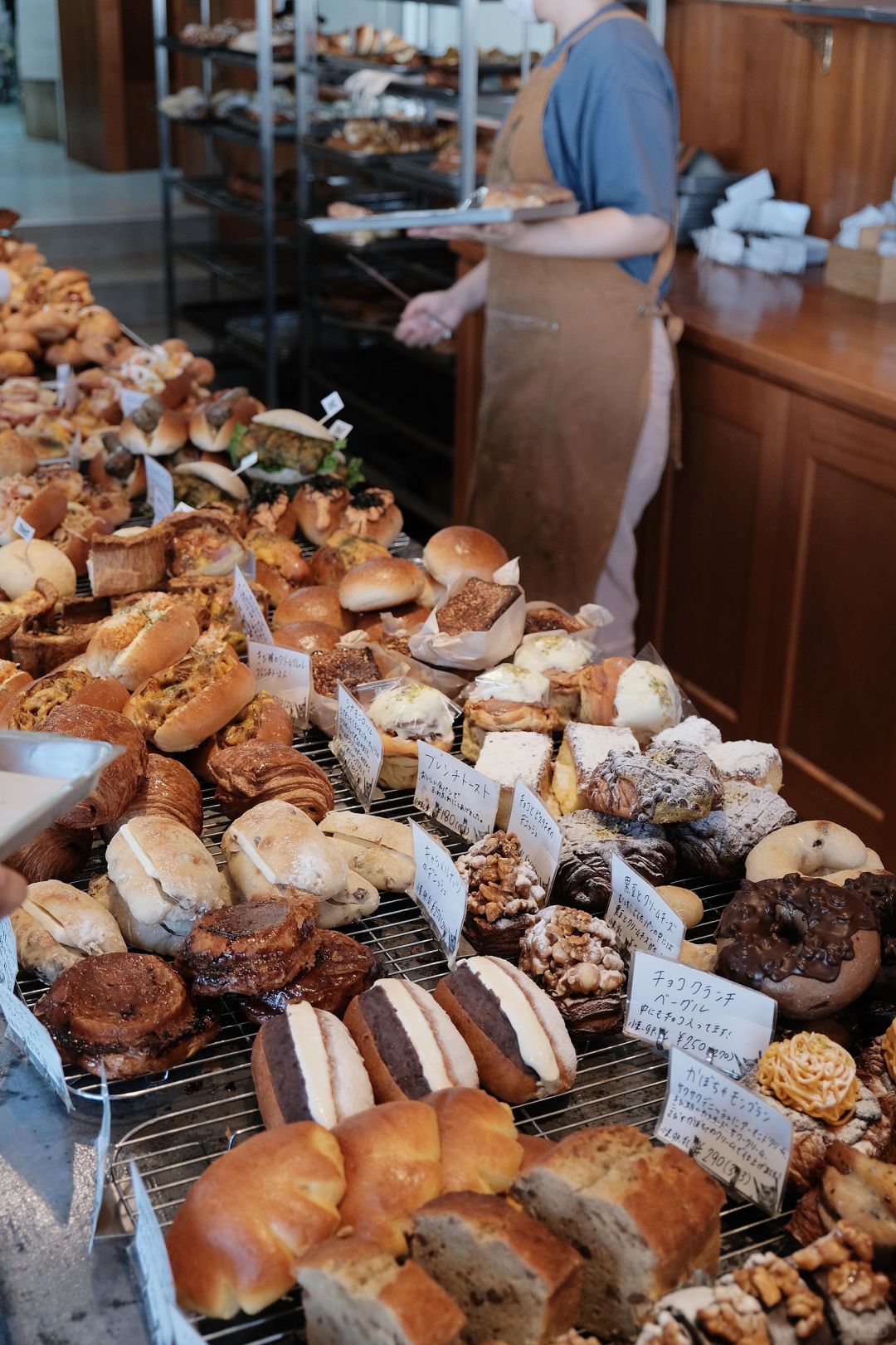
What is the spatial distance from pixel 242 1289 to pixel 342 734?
2.99ft

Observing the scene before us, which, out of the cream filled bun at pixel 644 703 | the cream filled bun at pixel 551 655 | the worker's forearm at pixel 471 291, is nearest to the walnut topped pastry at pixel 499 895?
the cream filled bun at pixel 644 703

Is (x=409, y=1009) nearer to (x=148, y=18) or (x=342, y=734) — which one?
(x=342, y=734)

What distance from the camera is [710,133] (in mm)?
5023

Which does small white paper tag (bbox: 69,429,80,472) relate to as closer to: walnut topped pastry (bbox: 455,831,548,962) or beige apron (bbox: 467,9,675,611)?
beige apron (bbox: 467,9,675,611)

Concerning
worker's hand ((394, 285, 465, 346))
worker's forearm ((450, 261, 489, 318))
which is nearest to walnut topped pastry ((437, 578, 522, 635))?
worker's hand ((394, 285, 465, 346))

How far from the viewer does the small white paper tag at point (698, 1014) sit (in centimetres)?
125

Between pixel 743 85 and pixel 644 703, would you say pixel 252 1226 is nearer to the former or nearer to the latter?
pixel 644 703

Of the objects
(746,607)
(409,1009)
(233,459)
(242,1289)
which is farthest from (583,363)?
(242,1289)

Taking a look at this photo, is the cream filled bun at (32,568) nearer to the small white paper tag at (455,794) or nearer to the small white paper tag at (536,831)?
the small white paper tag at (455,794)

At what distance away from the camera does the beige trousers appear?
11.6 ft

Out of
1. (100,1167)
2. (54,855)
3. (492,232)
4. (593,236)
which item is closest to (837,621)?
(593,236)

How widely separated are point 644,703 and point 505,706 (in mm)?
188

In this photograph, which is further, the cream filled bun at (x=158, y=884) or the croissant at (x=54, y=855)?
the croissant at (x=54, y=855)

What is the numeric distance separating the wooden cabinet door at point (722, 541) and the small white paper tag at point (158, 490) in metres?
1.66
